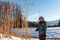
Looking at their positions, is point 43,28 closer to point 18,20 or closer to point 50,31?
point 18,20

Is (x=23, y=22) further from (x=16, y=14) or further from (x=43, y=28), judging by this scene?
(x=43, y=28)

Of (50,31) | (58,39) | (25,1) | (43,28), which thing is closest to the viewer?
(25,1)

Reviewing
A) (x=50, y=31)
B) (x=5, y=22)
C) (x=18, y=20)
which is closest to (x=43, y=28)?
(x=18, y=20)

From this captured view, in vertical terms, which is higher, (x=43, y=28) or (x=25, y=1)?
(x=25, y=1)

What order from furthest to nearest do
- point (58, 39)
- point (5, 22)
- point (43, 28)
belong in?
point (58, 39), point (43, 28), point (5, 22)

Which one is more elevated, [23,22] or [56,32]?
[23,22]

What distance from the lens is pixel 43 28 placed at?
2.96 m

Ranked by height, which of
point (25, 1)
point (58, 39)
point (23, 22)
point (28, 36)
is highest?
point (25, 1)

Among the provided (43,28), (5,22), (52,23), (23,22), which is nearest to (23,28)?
(23,22)

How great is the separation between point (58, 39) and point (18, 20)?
147 centimetres

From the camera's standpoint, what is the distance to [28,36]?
6.87 feet

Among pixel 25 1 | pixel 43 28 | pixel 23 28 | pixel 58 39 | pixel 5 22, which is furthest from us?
pixel 58 39

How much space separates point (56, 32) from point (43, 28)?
1901mm

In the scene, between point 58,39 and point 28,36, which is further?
point 58,39
